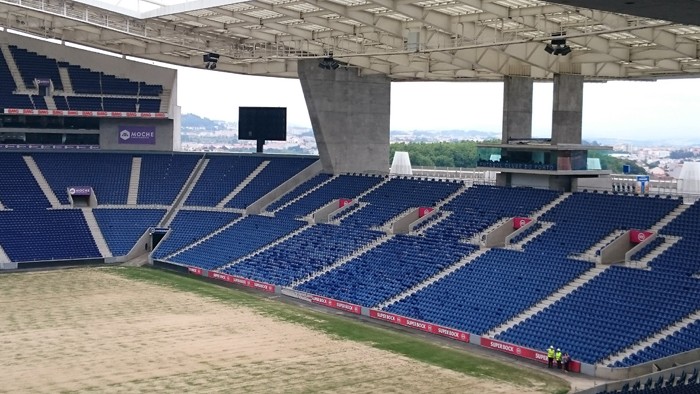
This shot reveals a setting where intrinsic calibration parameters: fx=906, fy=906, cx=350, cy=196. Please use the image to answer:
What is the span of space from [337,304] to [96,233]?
20.9 metres

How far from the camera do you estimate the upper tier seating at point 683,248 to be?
36.3m

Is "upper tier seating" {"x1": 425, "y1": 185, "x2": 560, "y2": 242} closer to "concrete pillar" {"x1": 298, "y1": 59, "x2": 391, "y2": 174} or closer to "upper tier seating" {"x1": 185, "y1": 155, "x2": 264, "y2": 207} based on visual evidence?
"concrete pillar" {"x1": 298, "y1": 59, "x2": 391, "y2": 174}

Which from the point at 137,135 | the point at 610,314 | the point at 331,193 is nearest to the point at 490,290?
the point at 610,314

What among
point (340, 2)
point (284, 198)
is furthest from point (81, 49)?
point (340, 2)

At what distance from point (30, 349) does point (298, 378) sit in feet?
33.8

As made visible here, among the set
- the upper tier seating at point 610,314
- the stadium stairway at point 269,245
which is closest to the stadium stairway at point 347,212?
the stadium stairway at point 269,245

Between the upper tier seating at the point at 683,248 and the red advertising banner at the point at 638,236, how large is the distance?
0.65 metres

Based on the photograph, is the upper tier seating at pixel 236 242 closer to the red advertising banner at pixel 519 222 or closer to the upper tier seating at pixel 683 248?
the red advertising banner at pixel 519 222

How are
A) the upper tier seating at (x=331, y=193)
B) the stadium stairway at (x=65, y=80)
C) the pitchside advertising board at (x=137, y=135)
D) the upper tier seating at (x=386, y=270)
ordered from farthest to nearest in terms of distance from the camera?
1. the pitchside advertising board at (x=137, y=135)
2. the stadium stairway at (x=65, y=80)
3. the upper tier seating at (x=331, y=193)
4. the upper tier seating at (x=386, y=270)

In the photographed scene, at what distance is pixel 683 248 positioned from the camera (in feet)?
124

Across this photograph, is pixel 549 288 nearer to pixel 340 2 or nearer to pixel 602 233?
pixel 602 233

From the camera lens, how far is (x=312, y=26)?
1829 inches

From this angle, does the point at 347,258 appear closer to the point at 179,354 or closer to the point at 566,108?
the point at 566,108

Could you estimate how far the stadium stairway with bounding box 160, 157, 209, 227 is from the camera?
59.7 metres
